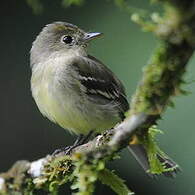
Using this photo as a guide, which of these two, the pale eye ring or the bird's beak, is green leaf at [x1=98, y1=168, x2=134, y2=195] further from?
the pale eye ring

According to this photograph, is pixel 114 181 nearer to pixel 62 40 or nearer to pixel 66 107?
pixel 66 107

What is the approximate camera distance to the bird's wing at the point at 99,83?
4.61m

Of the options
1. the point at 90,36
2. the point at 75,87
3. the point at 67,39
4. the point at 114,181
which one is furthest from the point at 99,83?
the point at 114,181

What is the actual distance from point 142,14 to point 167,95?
0.32 metres

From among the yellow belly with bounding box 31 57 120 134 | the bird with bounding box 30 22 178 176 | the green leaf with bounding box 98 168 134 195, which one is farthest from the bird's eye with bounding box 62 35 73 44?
the green leaf with bounding box 98 168 134 195

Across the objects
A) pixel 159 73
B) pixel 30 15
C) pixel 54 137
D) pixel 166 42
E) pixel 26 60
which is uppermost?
pixel 166 42

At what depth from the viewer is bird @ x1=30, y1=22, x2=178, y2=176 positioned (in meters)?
4.41

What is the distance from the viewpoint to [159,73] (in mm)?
2090

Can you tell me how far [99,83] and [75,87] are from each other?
0.33 metres

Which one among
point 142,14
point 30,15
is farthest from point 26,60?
point 142,14

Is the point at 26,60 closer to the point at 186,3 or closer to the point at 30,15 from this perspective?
the point at 30,15

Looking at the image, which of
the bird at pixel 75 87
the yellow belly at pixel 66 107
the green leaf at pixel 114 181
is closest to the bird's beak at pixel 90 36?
the bird at pixel 75 87

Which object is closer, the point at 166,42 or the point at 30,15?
the point at 166,42

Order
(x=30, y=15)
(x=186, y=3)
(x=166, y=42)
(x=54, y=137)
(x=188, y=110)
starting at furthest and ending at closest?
(x=30, y=15) → (x=54, y=137) → (x=188, y=110) → (x=166, y=42) → (x=186, y=3)
